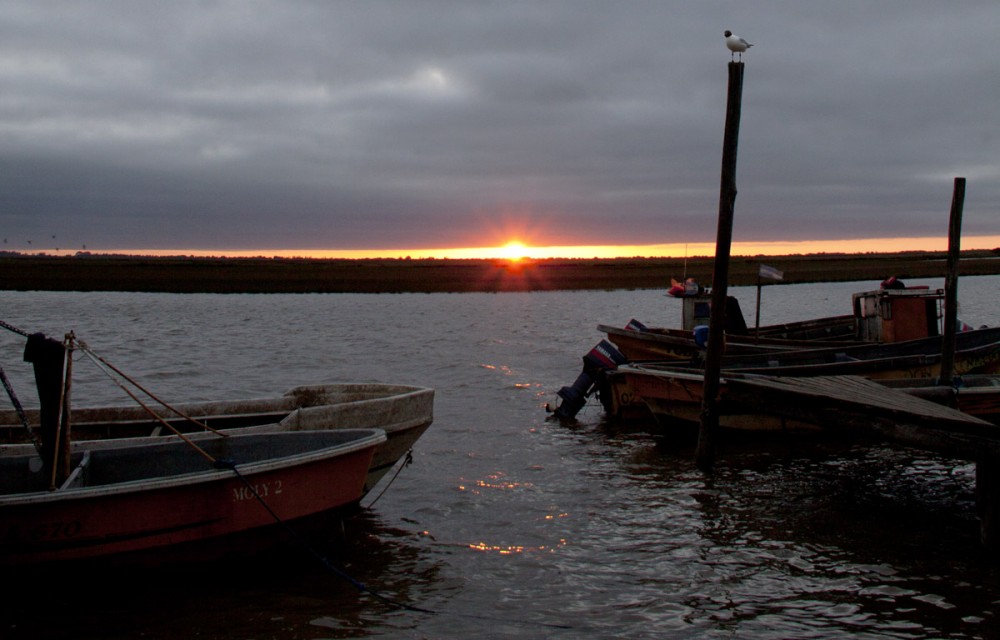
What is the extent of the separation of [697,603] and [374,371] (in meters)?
17.9

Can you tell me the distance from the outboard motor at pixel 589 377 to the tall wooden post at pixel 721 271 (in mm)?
4438

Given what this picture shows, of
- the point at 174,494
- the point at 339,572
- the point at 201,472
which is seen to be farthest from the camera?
the point at 339,572

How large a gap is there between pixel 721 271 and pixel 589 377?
5371mm

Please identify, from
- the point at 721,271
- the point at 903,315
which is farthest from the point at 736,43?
the point at 903,315

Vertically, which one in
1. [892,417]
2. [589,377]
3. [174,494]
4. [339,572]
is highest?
[892,417]

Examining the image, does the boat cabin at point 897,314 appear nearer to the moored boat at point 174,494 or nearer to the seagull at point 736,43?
the seagull at point 736,43

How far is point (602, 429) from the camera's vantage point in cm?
1580

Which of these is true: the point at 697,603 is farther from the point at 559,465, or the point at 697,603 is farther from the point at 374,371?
the point at 374,371

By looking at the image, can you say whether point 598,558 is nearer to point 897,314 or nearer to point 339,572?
point 339,572

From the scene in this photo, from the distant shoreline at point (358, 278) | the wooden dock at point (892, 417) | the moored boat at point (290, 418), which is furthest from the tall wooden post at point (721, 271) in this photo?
the distant shoreline at point (358, 278)

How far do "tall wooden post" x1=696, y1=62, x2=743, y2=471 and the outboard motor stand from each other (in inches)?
175

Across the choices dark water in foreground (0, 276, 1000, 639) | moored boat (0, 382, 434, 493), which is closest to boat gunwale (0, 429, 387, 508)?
moored boat (0, 382, 434, 493)

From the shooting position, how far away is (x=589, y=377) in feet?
55.1

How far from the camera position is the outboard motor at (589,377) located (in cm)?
1655
